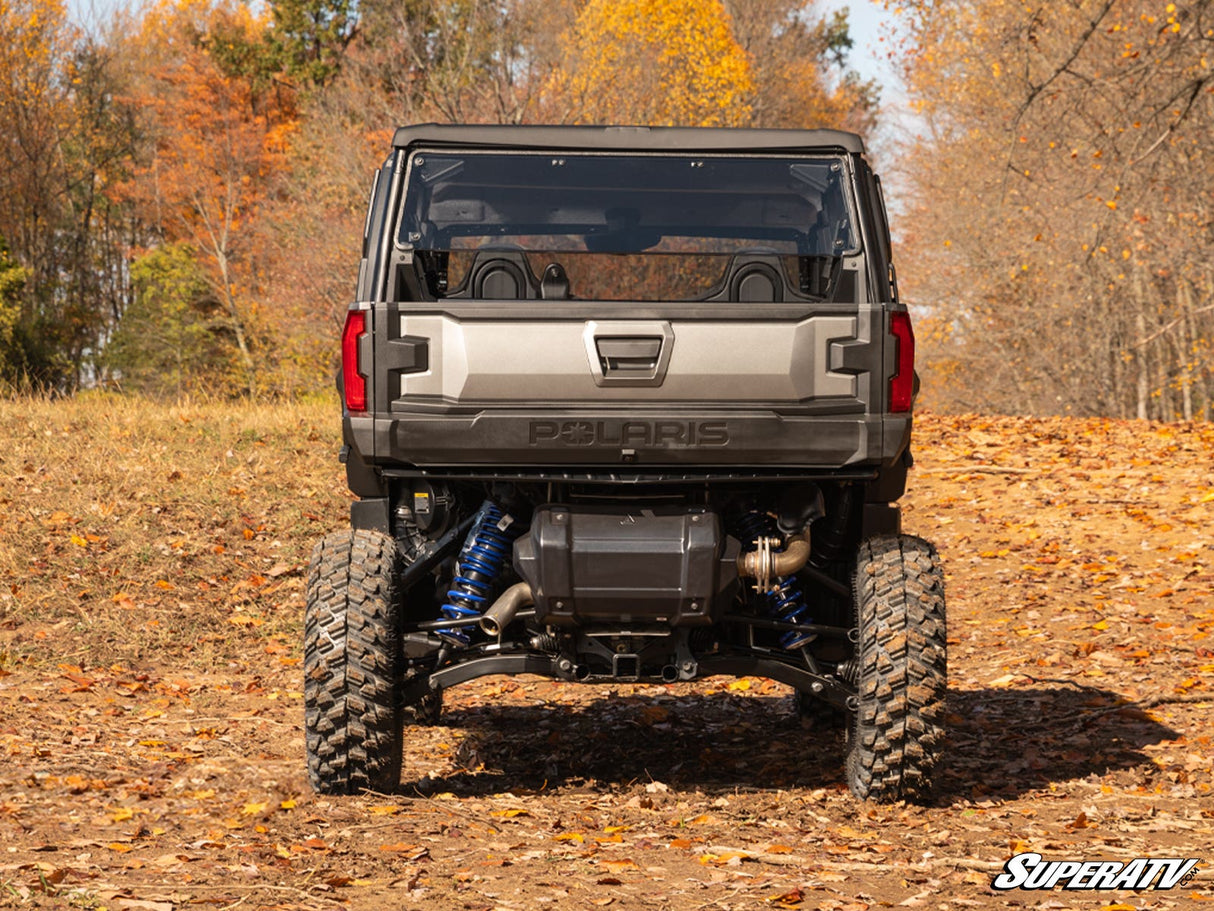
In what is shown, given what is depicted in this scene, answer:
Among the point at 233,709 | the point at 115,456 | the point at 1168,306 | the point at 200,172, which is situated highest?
the point at 200,172

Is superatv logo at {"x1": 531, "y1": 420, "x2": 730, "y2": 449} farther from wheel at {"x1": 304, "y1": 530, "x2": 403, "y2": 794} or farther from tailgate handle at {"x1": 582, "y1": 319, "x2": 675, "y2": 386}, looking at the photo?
wheel at {"x1": 304, "y1": 530, "x2": 403, "y2": 794}

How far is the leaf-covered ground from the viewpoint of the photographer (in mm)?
4492

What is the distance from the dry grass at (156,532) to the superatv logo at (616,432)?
4439 millimetres

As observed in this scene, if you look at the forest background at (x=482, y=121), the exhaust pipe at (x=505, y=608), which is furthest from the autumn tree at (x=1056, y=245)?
the exhaust pipe at (x=505, y=608)

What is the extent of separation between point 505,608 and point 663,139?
75.7 inches

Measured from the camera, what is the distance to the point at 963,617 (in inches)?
385

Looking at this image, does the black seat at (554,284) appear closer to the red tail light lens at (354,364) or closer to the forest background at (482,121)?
the red tail light lens at (354,364)

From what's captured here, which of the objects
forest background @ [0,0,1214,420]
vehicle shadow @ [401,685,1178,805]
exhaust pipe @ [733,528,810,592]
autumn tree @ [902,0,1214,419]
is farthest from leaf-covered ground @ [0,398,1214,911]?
autumn tree @ [902,0,1214,419]

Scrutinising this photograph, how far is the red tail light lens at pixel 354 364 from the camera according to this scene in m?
5.17

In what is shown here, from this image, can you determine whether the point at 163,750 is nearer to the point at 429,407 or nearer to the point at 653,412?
the point at 429,407

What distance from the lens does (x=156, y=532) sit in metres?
10.5

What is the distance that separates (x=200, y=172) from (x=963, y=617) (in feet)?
105

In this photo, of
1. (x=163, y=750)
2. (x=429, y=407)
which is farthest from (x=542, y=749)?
(x=429, y=407)

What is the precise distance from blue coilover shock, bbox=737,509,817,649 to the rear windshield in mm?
998
